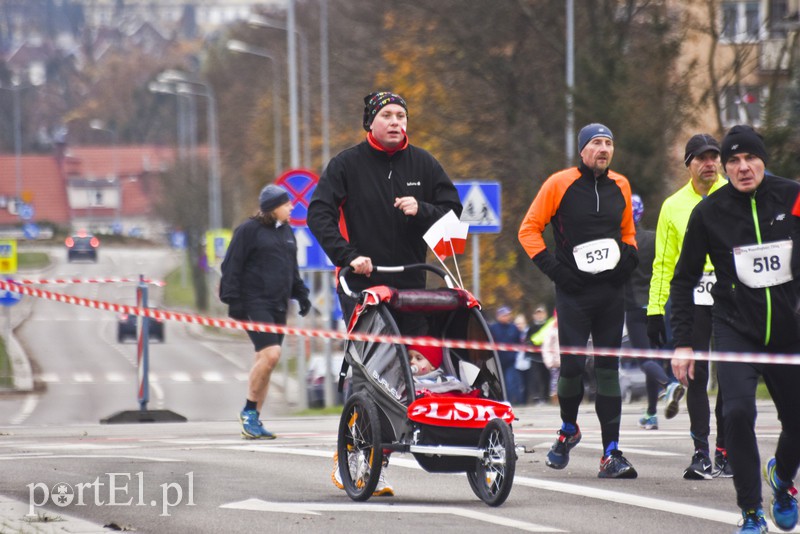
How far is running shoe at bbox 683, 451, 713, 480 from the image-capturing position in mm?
10164

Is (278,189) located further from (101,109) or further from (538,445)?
(101,109)

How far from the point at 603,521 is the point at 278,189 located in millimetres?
6357

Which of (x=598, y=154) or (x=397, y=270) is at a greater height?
(x=598, y=154)

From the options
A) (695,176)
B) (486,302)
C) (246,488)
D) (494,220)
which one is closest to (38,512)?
(246,488)

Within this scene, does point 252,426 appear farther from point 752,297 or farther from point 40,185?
point 40,185

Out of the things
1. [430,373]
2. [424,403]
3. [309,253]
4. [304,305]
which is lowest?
A: [424,403]

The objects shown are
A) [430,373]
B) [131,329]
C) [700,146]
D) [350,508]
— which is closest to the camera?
[350,508]

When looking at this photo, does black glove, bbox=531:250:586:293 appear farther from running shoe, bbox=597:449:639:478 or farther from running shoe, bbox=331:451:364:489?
running shoe, bbox=331:451:364:489

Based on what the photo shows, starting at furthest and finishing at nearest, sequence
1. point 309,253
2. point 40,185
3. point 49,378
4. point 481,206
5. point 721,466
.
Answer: point 40,185, point 49,378, point 309,253, point 481,206, point 721,466

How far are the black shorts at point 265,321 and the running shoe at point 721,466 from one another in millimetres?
4464

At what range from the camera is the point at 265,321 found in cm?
1378

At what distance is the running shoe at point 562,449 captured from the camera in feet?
34.5

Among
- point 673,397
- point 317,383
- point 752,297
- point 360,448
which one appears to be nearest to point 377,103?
point 360,448

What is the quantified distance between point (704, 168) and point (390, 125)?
2.23 metres
